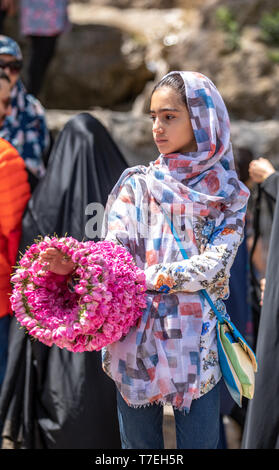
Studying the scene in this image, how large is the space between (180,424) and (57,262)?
2.02 feet

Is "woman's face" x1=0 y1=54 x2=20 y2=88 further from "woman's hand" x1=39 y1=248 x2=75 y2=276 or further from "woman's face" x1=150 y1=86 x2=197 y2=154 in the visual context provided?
"woman's hand" x1=39 y1=248 x2=75 y2=276

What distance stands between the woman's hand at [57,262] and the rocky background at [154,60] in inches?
103

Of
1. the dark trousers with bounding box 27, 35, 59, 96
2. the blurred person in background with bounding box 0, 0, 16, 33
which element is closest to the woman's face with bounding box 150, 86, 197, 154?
the dark trousers with bounding box 27, 35, 59, 96

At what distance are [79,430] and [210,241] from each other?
1129 mm

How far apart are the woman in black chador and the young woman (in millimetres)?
638

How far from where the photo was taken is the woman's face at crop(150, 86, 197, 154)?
1.78 meters

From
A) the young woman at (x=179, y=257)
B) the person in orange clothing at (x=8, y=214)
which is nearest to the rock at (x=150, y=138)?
the person in orange clothing at (x=8, y=214)

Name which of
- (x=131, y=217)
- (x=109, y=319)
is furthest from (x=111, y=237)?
(x=109, y=319)

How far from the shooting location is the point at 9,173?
95.8 inches

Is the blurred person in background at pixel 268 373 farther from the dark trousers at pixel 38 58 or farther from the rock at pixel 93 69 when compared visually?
the rock at pixel 93 69

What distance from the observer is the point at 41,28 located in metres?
4.80

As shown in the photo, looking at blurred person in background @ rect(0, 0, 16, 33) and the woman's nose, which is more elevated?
blurred person in background @ rect(0, 0, 16, 33)

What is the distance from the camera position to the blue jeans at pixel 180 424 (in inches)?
67.8

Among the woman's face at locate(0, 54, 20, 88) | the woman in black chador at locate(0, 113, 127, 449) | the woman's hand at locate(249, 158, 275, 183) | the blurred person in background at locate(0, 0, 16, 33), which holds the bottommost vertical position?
the woman in black chador at locate(0, 113, 127, 449)
